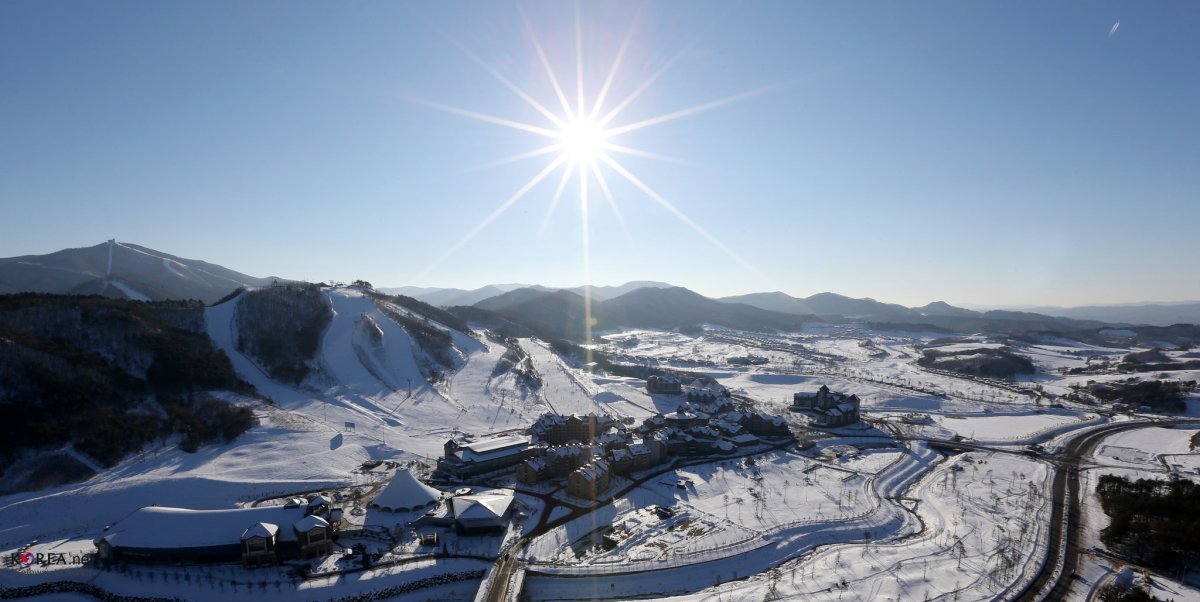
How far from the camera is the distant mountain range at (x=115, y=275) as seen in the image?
96250 millimetres

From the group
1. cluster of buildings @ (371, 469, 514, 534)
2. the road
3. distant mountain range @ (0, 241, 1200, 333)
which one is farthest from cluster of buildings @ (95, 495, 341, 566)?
distant mountain range @ (0, 241, 1200, 333)

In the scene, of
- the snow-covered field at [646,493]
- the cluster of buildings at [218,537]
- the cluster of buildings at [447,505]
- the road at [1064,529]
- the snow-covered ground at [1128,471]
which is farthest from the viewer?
the cluster of buildings at [447,505]

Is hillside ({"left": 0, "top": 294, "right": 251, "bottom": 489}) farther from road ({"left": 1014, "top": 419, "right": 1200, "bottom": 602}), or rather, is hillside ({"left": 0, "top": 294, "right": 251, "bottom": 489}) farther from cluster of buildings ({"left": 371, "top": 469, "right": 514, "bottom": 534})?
road ({"left": 1014, "top": 419, "right": 1200, "bottom": 602})

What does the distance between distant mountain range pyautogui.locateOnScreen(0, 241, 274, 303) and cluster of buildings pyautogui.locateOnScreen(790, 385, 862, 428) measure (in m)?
104

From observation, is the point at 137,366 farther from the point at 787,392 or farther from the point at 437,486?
the point at 787,392

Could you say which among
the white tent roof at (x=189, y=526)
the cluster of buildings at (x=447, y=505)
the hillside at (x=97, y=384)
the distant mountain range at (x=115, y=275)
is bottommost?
the cluster of buildings at (x=447, y=505)

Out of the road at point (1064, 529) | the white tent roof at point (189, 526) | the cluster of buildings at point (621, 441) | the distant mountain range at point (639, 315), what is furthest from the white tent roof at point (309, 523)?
the distant mountain range at point (639, 315)

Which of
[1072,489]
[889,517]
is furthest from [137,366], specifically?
[1072,489]

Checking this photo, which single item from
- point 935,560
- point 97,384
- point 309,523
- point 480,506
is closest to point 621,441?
point 480,506

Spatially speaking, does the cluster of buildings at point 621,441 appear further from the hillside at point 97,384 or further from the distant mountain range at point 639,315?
the distant mountain range at point 639,315

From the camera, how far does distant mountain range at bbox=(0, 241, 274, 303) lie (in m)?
96.2

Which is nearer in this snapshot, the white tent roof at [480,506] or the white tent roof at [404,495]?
the white tent roof at [480,506]

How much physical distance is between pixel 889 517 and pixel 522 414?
33.6 metres

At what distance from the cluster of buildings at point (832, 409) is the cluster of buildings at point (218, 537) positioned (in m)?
41.7
